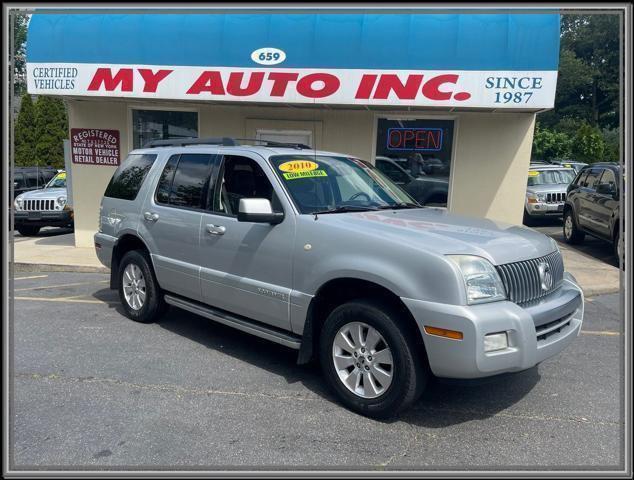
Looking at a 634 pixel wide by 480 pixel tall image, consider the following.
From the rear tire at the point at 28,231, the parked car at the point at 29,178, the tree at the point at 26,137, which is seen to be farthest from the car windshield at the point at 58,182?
the tree at the point at 26,137

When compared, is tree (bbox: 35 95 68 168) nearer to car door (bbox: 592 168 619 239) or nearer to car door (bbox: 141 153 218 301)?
car door (bbox: 141 153 218 301)

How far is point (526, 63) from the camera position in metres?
8.23

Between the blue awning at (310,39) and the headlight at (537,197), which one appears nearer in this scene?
the blue awning at (310,39)

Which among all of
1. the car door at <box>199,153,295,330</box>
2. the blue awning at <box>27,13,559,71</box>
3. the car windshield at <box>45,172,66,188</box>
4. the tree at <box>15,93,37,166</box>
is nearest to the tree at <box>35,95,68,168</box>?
the tree at <box>15,93,37,166</box>

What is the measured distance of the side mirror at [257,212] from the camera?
13.6 ft

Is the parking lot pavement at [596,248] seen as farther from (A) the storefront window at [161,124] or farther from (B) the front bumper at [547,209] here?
(A) the storefront window at [161,124]

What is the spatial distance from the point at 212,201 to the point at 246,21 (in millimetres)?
5047

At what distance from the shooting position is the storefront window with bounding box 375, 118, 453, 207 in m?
9.73

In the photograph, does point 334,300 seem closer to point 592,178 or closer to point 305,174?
point 305,174

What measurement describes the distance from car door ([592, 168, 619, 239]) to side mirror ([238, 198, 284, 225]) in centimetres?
810

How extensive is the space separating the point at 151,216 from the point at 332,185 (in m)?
2.14

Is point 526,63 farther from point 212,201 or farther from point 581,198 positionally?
A: point 212,201

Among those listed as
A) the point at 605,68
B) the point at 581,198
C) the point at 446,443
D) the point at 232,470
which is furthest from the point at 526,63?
the point at 605,68

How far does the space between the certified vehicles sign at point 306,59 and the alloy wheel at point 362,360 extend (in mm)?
5545
